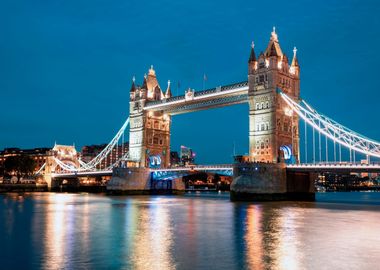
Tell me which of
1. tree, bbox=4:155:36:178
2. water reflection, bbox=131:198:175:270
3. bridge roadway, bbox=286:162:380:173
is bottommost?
water reflection, bbox=131:198:175:270

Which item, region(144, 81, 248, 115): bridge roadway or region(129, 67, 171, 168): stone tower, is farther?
region(129, 67, 171, 168): stone tower

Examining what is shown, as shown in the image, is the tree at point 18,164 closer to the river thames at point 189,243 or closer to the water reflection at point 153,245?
the river thames at point 189,243

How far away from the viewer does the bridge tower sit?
2135 inches

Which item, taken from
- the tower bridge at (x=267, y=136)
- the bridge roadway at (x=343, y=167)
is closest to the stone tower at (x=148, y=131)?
the tower bridge at (x=267, y=136)

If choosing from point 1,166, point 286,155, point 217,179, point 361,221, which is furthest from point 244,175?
point 217,179

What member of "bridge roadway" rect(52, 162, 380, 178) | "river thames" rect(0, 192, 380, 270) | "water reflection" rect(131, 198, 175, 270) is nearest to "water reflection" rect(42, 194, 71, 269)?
"river thames" rect(0, 192, 380, 270)

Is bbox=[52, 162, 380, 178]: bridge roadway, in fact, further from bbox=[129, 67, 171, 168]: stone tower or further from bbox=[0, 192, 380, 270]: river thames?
bbox=[0, 192, 380, 270]: river thames

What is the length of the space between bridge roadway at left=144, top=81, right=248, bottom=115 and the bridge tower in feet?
9.04

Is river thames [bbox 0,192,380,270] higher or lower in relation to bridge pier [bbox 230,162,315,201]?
lower

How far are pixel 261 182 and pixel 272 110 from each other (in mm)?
9528

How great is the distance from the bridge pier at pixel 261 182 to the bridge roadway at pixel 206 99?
11987 mm

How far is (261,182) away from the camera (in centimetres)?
4909

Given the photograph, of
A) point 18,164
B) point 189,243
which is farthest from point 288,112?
point 18,164

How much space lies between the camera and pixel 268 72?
5509 cm
